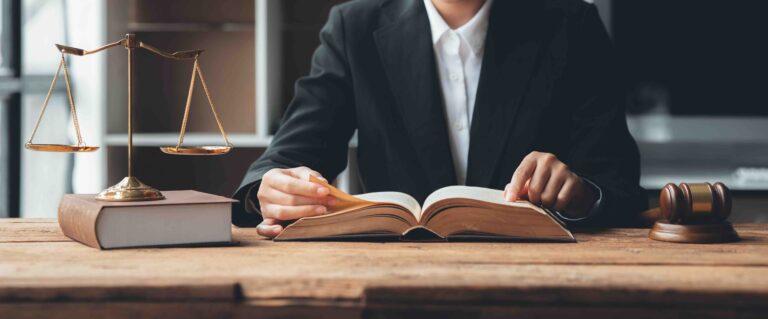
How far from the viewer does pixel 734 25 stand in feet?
8.36

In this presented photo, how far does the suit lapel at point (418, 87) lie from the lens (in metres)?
1.67

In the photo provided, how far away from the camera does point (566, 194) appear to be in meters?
1.21

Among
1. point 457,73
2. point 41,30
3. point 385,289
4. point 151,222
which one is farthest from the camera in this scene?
point 41,30

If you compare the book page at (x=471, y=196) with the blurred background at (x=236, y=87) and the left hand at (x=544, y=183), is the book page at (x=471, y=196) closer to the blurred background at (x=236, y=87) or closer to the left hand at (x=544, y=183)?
the left hand at (x=544, y=183)

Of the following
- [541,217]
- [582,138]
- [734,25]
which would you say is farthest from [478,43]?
[734,25]

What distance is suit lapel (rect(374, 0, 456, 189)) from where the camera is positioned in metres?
1.67

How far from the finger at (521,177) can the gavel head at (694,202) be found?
0.66ft

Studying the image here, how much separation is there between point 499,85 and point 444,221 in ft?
2.18

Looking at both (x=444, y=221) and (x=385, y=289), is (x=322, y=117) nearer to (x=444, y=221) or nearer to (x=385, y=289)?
(x=444, y=221)

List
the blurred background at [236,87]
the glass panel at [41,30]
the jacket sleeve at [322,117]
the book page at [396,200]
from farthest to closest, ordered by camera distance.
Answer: the glass panel at [41,30], the blurred background at [236,87], the jacket sleeve at [322,117], the book page at [396,200]

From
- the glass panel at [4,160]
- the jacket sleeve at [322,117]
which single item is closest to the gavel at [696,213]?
the jacket sleeve at [322,117]

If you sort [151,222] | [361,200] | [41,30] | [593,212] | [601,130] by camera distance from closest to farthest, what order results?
[151,222], [361,200], [593,212], [601,130], [41,30]

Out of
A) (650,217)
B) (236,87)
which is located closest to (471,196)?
(650,217)

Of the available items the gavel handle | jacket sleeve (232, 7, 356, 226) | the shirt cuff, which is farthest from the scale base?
the gavel handle
